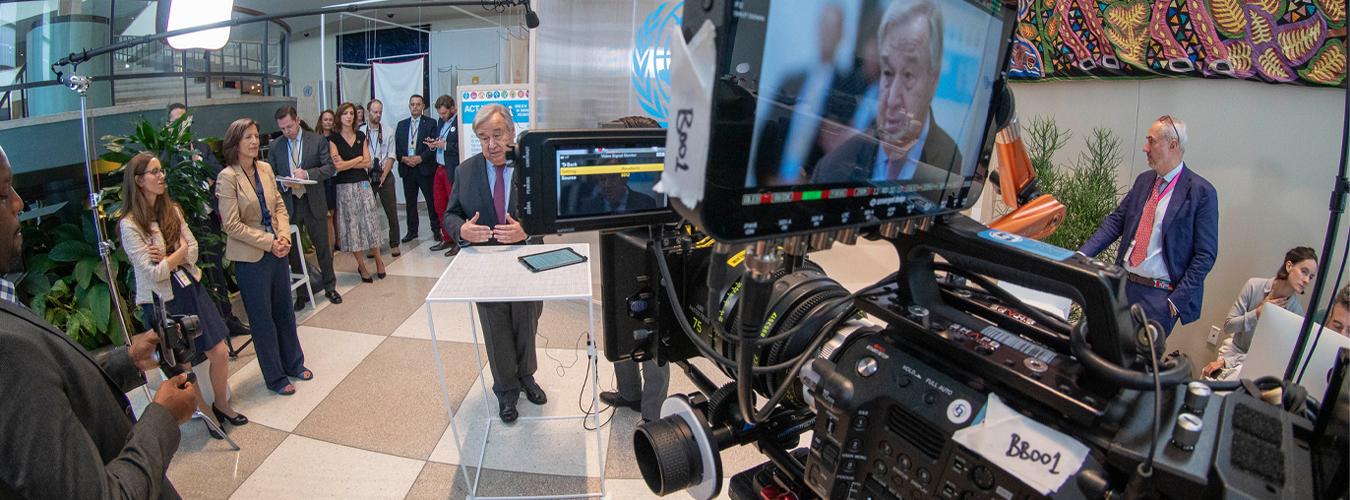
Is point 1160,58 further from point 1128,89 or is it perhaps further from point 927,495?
point 927,495

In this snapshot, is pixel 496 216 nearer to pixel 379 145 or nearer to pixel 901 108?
pixel 901 108

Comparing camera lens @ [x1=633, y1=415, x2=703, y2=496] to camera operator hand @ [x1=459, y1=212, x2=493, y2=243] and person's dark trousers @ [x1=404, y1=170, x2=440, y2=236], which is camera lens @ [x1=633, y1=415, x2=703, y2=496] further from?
person's dark trousers @ [x1=404, y1=170, x2=440, y2=236]

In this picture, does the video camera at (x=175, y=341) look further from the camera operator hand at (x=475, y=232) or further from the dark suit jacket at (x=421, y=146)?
the dark suit jacket at (x=421, y=146)

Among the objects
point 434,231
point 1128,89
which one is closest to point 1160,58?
point 1128,89

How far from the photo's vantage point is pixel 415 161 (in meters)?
5.93

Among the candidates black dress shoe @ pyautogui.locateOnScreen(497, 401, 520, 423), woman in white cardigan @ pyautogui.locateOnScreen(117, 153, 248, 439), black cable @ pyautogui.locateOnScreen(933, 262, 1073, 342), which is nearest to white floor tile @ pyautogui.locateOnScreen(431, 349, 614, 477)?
→ black dress shoe @ pyautogui.locateOnScreen(497, 401, 520, 423)

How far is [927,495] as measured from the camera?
2.25 ft

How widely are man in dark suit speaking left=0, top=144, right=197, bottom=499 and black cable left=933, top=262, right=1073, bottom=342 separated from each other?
1275mm

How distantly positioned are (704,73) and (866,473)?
51 centimetres

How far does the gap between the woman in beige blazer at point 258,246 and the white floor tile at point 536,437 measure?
0.91 m

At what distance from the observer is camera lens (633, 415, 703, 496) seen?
88cm

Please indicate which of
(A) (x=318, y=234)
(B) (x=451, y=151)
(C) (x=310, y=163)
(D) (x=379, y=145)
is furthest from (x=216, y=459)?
(D) (x=379, y=145)

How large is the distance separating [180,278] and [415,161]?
347cm

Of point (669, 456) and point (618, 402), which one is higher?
point (669, 456)
